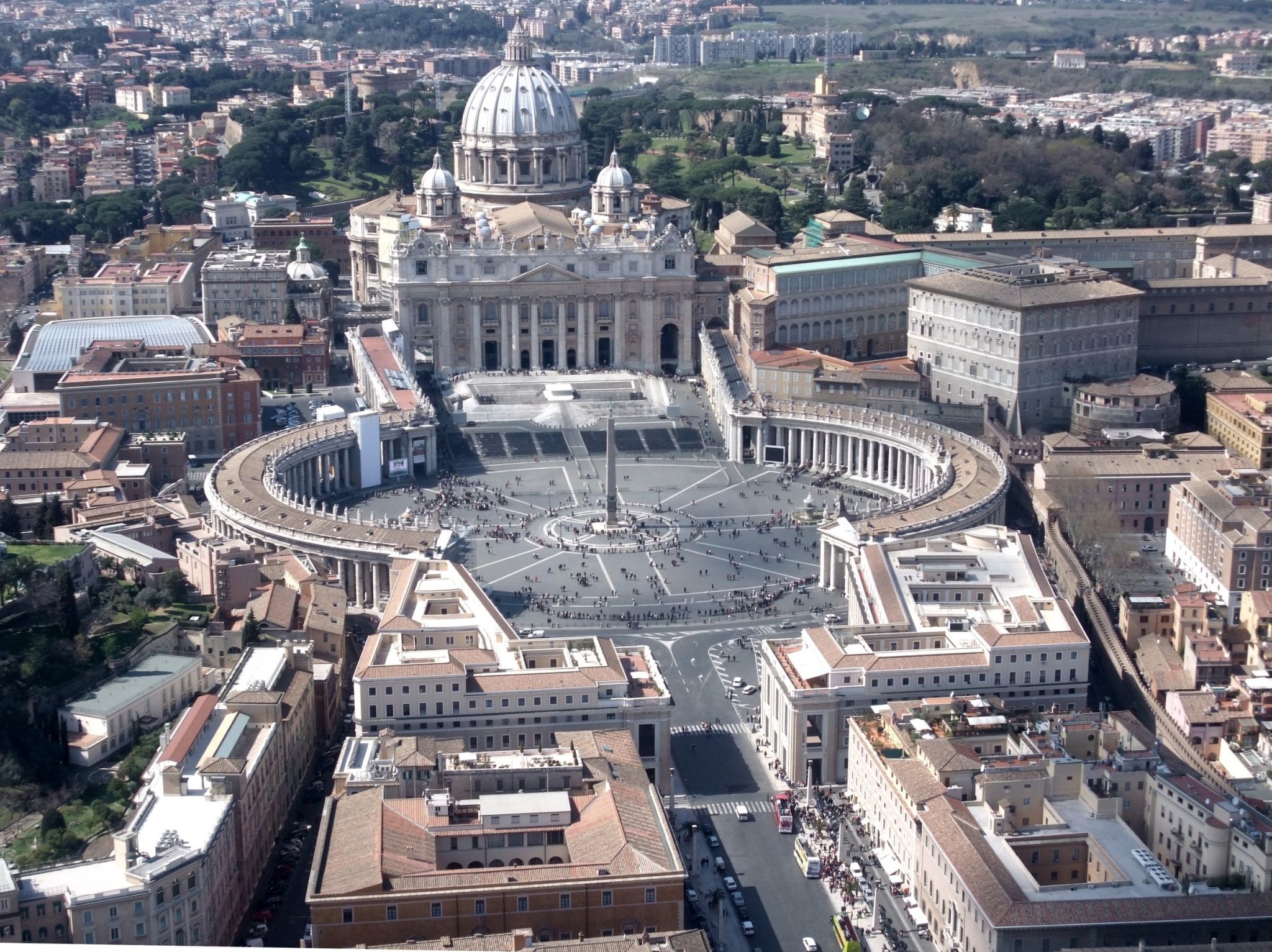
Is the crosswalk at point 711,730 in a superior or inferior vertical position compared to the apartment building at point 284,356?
inferior

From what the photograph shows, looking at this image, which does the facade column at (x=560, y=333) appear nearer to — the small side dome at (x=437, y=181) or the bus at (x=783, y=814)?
the small side dome at (x=437, y=181)

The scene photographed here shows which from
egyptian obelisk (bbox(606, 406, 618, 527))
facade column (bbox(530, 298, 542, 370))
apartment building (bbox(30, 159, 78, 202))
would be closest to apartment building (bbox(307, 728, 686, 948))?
egyptian obelisk (bbox(606, 406, 618, 527))

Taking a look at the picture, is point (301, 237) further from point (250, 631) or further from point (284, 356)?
point (250, 631)

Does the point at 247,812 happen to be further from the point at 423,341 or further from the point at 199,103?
the point at 199,103

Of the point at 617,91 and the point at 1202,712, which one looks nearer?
the point at 1202,712

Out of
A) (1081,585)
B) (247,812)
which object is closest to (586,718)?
(247,812)

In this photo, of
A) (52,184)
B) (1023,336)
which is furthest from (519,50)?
(1023,336)

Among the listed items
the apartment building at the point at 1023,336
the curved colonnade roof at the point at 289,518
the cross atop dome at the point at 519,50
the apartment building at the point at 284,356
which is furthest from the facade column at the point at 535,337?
the cross atop dome at the point at 519,50
